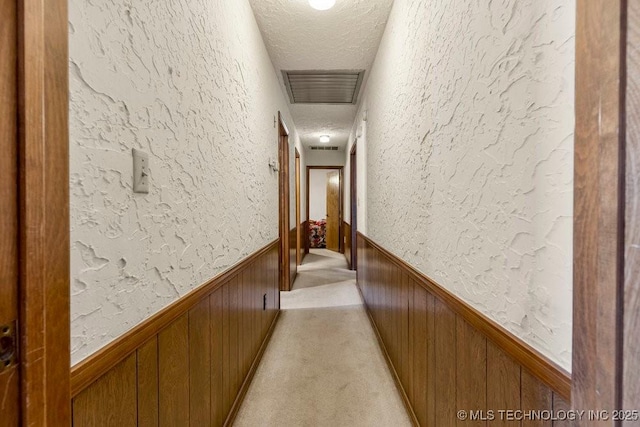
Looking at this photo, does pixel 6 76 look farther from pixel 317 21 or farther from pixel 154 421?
pixel 317 21

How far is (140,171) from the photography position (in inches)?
29.7

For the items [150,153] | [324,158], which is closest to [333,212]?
[324,158]

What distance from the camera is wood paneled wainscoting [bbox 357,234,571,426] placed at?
643 millimetres

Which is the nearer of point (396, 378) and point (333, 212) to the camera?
point (396, 378)

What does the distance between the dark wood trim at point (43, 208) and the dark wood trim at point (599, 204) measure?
0.89 meters

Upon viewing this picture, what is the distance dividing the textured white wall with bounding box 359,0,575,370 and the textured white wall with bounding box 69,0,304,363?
0.94m

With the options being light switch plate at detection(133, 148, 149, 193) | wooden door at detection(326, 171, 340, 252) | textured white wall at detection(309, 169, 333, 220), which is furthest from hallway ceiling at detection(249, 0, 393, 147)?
textured white wall at detection(309, 169, 333, 220)

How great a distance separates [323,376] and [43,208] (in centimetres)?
182

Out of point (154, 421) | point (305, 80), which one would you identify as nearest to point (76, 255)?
point (154, 421)

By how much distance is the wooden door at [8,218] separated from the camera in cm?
45

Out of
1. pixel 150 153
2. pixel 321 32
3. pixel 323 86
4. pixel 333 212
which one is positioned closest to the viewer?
pixel 150 153

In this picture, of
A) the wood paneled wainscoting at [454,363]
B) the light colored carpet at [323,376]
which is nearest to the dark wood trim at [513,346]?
the wood paneled wainscoting at [454,363]

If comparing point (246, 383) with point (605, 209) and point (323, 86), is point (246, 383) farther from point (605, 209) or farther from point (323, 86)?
point (323, 86)

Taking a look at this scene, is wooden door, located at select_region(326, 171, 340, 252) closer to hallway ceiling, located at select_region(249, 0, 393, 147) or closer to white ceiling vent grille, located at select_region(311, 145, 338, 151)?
white ceiling vent grille, located at select_region(311, 145, 338, 151)
